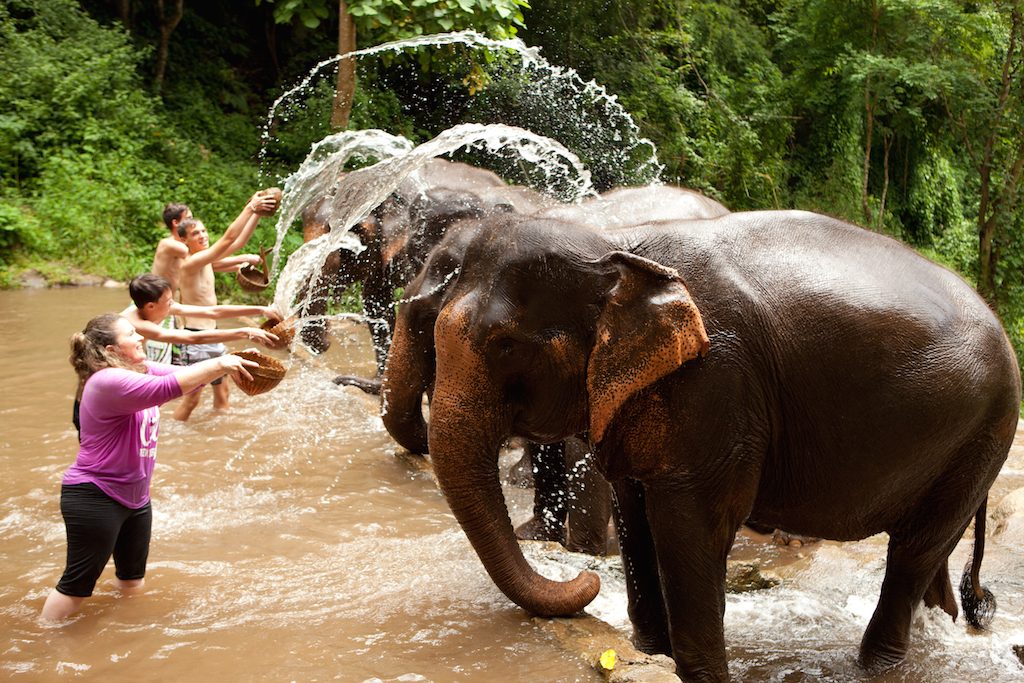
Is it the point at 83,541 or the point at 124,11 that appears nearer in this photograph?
the point at 83,541

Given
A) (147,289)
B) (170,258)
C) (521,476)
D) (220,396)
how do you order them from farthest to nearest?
1. (220,396)
2. (170,258)
3. (521,476)
4. (147,289)

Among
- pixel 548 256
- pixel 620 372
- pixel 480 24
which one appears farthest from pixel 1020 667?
pixel 480 24

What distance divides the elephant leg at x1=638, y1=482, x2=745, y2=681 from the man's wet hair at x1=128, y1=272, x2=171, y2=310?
10.0 ft

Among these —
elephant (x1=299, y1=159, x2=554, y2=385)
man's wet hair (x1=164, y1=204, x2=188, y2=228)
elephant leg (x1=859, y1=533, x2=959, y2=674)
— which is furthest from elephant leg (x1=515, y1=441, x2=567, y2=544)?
man's wet hair (x1=164, y1=204, x2=188, y2=228)

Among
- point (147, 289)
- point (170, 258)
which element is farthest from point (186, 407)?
point (147, 289)

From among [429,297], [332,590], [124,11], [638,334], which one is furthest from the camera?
[124,11]

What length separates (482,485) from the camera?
3.62 metres

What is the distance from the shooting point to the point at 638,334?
128 inches

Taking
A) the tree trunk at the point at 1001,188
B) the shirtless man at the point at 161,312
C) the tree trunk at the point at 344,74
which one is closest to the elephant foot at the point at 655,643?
the shirtless man at the point at 161,312

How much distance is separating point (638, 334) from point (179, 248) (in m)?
4.52

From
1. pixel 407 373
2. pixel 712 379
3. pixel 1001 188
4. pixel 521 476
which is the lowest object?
pixel 521 476

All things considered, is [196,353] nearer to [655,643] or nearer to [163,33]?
[655,643]

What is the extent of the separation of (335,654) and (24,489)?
2.97 metres

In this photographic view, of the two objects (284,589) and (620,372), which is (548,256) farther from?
(284,589)
